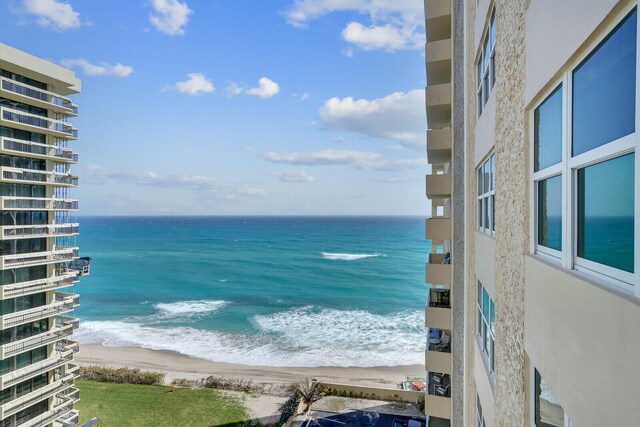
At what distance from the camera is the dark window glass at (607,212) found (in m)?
1.62

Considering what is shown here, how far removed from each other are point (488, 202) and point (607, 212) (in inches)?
166

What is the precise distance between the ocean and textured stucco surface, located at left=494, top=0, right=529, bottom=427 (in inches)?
989

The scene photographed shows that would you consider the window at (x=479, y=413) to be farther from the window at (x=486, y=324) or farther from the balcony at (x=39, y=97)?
the balcony at (x=39, y=97)

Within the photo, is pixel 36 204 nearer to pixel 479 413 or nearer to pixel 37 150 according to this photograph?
pixel 37 150

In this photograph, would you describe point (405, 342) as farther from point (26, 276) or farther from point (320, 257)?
point (320, 257)

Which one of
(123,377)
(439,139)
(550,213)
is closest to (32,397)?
(123,377)

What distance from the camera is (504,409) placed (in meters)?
3.81

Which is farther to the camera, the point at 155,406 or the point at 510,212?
the point at 155,406

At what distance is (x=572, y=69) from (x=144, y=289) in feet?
192

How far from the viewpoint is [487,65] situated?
5.75 metres

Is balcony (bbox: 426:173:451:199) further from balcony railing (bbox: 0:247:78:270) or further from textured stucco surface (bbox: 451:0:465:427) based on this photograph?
balcony railing (bbox: 0:247:78:270)

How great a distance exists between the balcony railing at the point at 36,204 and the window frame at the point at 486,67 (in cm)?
1416

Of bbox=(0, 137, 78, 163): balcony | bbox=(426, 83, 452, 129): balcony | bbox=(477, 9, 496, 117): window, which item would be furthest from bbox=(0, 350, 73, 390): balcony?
bbox=(477, 9, 496, 117): window

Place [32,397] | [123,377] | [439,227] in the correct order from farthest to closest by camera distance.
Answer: [123,377] < [32,397] < [439,227]
